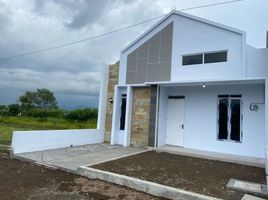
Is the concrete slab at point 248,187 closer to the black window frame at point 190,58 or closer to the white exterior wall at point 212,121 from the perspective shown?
the white exterior wall at point 212,121

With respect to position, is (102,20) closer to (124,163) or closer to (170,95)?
(170,95)

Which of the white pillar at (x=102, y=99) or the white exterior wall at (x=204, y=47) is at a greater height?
the white exterior wall at (x=204, y=47)

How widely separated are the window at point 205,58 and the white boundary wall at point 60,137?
4578 millimetres

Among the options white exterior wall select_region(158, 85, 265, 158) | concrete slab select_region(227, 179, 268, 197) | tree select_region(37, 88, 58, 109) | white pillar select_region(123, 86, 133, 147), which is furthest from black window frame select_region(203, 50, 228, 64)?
tree select_region(37, 88, 58, 109)

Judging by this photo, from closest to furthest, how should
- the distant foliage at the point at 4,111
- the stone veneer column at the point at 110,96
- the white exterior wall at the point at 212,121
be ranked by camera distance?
the white exterior wall at the point at 212,121 → the stone veneer column at the point at 110,96 → the distant foliage at the point at 4,111

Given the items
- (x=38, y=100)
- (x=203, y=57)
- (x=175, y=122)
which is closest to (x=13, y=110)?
(x=38, y=100)

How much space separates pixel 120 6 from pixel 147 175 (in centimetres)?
794

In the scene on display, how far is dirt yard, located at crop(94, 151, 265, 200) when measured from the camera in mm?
5130

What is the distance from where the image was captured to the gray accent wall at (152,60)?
33.3 ft

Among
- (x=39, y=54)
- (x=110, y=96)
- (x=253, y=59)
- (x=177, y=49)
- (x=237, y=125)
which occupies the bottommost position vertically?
(x=237, y=125)

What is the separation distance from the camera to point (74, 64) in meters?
18.4

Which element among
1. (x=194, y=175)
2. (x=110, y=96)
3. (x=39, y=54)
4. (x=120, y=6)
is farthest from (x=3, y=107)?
(x=194, y=175)

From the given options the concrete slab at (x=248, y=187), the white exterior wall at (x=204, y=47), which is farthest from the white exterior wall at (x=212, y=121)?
the concrete slab at (x=248, y=187)

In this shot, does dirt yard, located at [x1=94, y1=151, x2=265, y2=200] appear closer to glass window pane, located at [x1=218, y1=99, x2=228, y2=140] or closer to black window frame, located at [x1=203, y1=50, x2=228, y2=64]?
glass window pane, located at [x1=218, y1=99, x2=228, y2=140]
